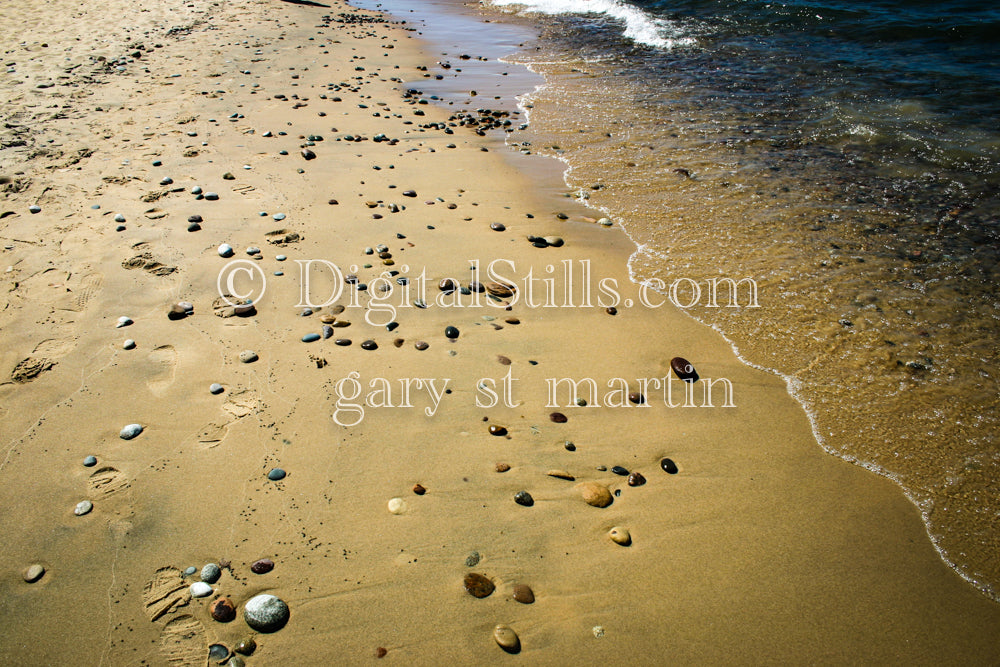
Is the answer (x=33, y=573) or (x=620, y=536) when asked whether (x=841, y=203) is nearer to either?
(x=620, y=536)

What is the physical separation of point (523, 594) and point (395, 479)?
0.99 metres

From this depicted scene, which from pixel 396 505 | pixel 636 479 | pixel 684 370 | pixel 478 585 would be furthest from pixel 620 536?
pixel 684 370

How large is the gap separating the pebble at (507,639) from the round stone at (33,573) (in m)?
2.18

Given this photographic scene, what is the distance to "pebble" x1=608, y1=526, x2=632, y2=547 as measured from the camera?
2.76m

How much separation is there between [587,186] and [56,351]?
553 cm

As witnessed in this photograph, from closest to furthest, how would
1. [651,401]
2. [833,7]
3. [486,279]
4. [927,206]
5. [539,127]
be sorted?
[651,401] < [486,279] < [927,206] < [539,127] < [833,7]

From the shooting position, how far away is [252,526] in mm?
2750

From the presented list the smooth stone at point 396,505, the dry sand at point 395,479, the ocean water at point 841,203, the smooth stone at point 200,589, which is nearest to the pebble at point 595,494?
the dry sand at point 395,479

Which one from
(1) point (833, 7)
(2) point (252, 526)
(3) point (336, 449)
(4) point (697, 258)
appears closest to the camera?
(2) point (252, 526)

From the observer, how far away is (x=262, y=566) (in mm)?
2562

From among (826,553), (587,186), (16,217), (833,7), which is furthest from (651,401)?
(833,7)

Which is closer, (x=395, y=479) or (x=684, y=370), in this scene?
(x=395, y=479)

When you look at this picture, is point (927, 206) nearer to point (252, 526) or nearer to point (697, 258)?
point (697, 258)

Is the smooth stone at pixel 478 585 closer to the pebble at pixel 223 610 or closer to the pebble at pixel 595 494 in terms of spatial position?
the pebble at pixel 595 494
